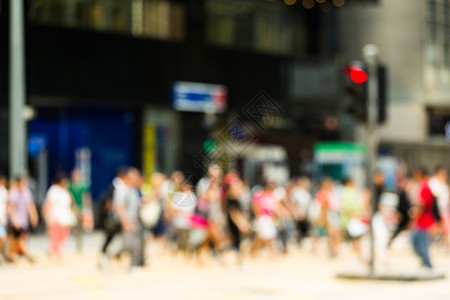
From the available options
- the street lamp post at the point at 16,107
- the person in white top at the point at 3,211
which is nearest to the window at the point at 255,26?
the street lamp post at the point at 16,107

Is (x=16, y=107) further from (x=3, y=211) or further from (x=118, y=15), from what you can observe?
(x=118, y=15)

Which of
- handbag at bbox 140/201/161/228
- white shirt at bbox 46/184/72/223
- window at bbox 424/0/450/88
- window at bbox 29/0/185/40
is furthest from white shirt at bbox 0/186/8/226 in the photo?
window at bbox 424/0/450/88

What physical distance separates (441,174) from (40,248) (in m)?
9.98

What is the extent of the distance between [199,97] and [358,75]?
16.3 metres

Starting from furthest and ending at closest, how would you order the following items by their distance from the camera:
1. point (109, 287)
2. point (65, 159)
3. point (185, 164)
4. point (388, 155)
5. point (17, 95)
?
1. point (388, 155)
2. point (185, 164)
3. point (65, 159)
4. point (17, 95)
5. point (109, 287)

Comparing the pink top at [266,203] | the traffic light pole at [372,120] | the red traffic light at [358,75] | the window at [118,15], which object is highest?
the window at [118,15]

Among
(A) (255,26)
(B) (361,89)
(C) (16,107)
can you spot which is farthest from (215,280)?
(A) (255,26)

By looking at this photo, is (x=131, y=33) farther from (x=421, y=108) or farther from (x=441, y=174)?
(x=421, y=108)

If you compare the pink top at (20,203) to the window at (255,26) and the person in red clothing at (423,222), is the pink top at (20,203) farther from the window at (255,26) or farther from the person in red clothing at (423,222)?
the window at (255,26)

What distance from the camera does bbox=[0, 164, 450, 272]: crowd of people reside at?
17.1 m

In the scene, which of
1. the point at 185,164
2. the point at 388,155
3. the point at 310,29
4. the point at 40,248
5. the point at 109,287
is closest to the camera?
the point at 109,287

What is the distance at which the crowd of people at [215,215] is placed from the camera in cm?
1712

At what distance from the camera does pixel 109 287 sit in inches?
583

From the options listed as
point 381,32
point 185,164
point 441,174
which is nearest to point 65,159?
point 185,164
